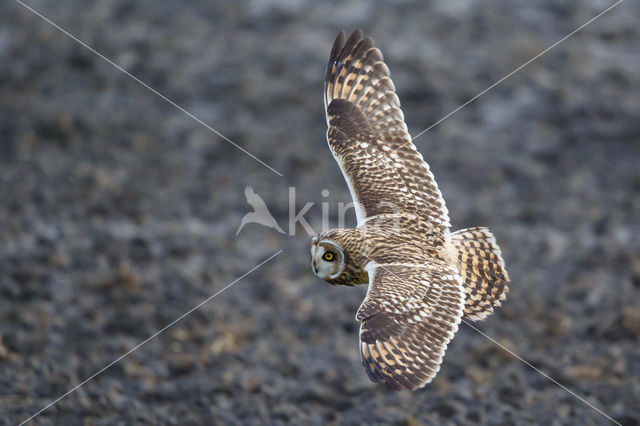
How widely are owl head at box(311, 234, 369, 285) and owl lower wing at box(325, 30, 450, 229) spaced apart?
65 cm

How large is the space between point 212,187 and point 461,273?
6159 mm

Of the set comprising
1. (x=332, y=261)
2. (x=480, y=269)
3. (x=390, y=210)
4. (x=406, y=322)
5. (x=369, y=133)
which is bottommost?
(x=406, y=322)

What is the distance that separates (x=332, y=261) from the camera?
445cm

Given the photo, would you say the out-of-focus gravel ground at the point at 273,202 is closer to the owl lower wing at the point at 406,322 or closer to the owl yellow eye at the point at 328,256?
the owl lower wing at the point at 406,322

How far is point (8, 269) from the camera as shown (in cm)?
923

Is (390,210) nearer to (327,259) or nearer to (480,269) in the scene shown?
(480,269)

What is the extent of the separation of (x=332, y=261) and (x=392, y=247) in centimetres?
39

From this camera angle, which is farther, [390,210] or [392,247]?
[390,210]

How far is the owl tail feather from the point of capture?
4719 millimetres

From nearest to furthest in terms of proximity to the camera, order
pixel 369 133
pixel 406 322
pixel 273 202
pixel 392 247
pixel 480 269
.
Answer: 1. pixel 406 322
2. pixel 392 247
3. pixel 480 269
4. pixel 369 133
5. pixel 273 202

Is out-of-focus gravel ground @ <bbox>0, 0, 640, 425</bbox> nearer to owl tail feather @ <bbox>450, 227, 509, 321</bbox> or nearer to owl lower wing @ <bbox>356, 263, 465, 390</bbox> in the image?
owl tail feather @ <bbox>450, 227, 509, 321</bbox>

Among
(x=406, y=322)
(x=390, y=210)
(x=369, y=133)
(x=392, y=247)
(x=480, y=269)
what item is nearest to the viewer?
(x=406, y=322)

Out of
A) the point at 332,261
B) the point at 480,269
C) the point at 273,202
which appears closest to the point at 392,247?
the point at 332,261

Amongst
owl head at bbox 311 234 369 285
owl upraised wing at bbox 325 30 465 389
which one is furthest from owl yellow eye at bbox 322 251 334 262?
owl upraised wing at bbox 325 30 465 389
